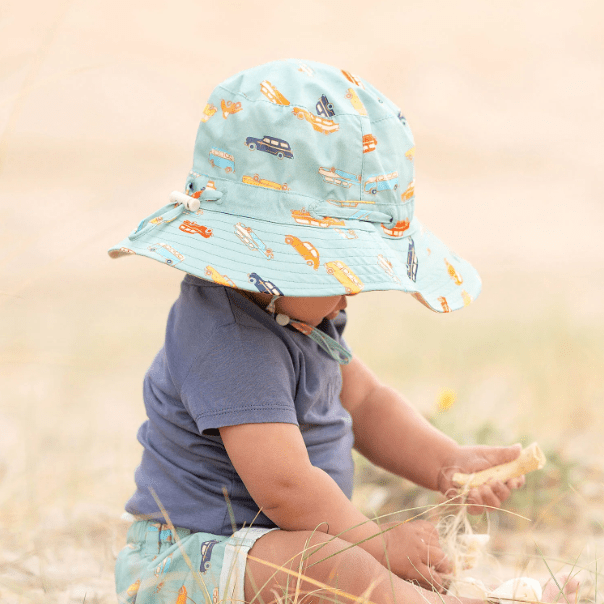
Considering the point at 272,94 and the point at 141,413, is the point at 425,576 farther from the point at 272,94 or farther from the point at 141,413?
the point at 141,413

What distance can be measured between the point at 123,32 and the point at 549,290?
8.80 ft

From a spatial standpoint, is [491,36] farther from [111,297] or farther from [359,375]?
[359,375]

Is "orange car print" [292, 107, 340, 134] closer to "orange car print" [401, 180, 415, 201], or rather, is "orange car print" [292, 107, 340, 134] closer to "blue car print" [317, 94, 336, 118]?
"blue car print" [317, 94, 336, 118]

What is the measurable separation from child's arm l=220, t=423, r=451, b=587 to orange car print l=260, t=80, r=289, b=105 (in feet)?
1.62

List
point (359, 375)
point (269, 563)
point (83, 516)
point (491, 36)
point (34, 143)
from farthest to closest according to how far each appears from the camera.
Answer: point (491, 36)
point (34, 143)
point (83, 516)
point (359, 375)
point (269, 563)

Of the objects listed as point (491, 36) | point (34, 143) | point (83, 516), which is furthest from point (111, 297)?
point (491, 36)

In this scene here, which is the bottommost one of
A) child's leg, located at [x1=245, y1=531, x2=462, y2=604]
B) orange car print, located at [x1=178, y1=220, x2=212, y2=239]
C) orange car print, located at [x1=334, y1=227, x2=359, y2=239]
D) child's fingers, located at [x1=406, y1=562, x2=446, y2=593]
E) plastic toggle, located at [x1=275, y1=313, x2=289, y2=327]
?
child's fingers, located at [x1=406, y1=562, x2=446, y2=593]

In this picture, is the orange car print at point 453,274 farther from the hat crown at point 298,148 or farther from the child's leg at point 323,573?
the child's leg at point 323,573

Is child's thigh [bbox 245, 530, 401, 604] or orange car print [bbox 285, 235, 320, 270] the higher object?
orange car print [bbox 285, 235, 320, 270]

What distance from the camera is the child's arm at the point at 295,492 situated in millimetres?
1116

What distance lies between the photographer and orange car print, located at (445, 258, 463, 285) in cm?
131

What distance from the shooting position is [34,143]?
385cm

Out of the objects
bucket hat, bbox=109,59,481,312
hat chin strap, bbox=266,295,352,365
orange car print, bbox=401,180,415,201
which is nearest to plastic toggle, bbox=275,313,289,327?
hat chin strap, bbox=266,295,352,365

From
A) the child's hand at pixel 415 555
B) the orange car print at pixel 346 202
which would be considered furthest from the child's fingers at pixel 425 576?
the orange car print at pixel 346 202
